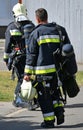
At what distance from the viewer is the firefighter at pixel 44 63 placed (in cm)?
948

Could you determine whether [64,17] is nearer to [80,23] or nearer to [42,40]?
[80,23]

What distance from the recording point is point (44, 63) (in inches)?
375

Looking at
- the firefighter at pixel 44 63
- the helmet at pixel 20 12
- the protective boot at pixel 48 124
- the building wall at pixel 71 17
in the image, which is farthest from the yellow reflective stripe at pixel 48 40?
the building wall at pixel 71 17

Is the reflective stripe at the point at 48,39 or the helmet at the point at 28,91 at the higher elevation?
the reflective stripe at the point at 48,39

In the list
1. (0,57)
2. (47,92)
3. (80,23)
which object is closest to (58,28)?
(47,92)

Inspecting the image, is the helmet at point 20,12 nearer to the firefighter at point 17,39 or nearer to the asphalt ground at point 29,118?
the firefighter at point 17,39

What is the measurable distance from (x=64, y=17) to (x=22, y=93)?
10.3 meters

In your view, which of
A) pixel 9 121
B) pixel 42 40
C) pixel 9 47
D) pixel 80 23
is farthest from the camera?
pixel 80 23

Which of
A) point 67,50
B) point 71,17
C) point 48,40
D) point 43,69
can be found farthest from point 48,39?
point 71,17

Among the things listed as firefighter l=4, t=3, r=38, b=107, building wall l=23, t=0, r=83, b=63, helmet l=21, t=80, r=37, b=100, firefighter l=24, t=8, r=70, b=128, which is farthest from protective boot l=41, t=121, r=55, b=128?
building wall l=23, t=0, r=83, b=63

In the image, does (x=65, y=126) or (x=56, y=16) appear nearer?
(x=65, y=126)

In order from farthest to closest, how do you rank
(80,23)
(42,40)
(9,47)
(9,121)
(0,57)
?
(0,57)
(80,23)
(9,47)
(9,121)
(42,40)

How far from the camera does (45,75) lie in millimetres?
9516

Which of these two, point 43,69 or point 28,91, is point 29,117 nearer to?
point 28,91
